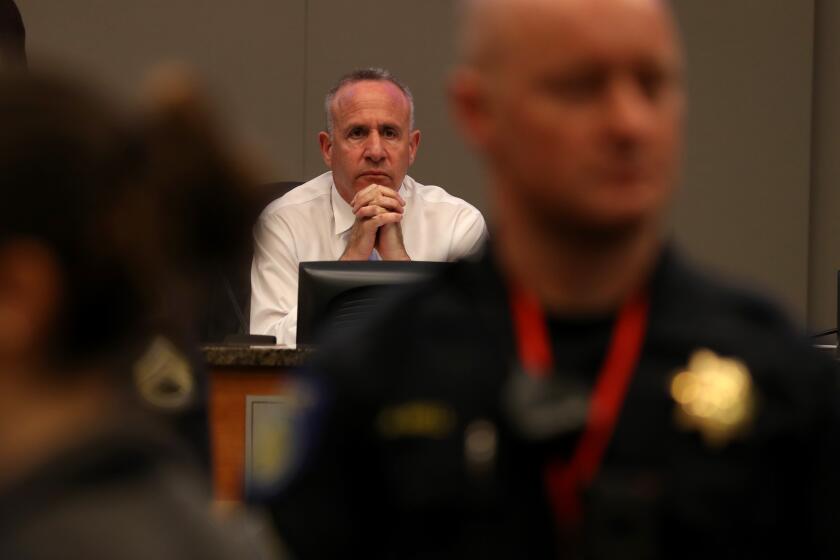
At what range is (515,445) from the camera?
988 mm

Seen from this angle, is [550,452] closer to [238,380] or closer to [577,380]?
[577,380]

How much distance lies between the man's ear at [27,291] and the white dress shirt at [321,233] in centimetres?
331

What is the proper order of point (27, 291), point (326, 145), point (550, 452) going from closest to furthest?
point (27, 291), point (550, 452), point (326, 145)

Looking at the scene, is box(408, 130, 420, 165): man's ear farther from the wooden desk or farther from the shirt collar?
the wooden desk

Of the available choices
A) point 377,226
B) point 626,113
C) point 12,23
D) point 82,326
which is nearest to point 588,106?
point 626,113

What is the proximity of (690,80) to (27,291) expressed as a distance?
18.9 feet

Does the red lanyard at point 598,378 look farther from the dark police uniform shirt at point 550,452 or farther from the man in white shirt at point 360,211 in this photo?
the man in white shirt at point 360,211

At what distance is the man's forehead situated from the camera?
14.5 feet

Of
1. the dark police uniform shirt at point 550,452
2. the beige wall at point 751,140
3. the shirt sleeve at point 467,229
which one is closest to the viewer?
the dark police uniform shirt at point 550,452

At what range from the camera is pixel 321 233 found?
4480 mm

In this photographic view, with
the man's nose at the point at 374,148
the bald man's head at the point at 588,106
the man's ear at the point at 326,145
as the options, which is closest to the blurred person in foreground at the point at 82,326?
the bald man's head at the point at 588,106

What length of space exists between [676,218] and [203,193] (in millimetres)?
5581

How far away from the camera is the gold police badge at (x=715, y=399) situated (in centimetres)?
98

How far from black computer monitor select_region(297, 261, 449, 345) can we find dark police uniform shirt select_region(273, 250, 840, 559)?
1.99 m
